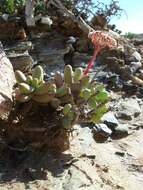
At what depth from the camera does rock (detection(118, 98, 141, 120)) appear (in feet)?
22.4

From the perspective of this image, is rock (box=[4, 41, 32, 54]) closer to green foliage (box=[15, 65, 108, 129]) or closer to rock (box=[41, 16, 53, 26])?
rock (box=[41, 16, 53, 26])

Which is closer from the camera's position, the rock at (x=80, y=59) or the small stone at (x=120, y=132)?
the small stone at (x=120, y=132)

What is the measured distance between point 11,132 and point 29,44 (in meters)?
3.16

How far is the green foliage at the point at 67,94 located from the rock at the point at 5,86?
105 millimetres

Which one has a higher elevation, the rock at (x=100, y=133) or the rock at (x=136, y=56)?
the rock at (x=136, y=56)

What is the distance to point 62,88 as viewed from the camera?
4934mm

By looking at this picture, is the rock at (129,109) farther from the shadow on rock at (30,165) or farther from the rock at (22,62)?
the shadow on rock at (30,165)

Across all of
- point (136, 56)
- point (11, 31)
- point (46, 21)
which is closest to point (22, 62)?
point (11, 31)

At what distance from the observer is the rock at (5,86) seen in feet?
15.9

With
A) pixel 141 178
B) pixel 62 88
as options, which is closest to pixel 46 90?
pixel 62 88

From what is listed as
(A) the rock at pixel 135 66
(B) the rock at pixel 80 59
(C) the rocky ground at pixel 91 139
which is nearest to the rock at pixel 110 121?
(C) the rocky ground at pixel 91 139

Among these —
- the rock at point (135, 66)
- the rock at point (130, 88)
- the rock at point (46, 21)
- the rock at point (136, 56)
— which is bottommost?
the rock at point (130, 88)

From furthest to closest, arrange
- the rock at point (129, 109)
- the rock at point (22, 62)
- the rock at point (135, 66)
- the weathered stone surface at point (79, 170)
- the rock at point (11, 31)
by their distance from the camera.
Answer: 1. the rock at point (11, 31)
2. the rock at point (135, 66)
3. the rock at point (129, 109)
4. the rock at point (22, 62)
5. the weathered stone surface at point (79, 170)

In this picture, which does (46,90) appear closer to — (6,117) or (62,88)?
(62,88)
